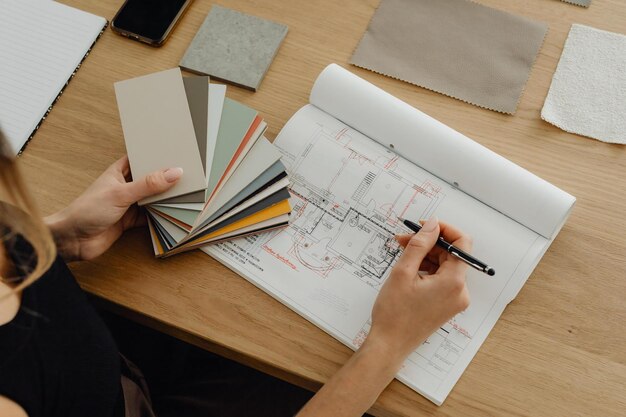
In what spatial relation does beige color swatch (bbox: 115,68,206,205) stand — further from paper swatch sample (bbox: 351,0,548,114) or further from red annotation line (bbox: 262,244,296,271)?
paper swatch sample (bbox: 351,0,548,114)

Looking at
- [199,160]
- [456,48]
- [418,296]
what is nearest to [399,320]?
[418,296]

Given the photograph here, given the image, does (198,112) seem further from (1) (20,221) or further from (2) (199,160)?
(1) (20,221)

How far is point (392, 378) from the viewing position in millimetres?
811

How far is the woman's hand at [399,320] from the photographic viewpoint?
0.80 m

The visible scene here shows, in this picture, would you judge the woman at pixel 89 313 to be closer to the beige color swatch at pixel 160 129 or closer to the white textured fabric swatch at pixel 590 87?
the beige color swatch at pixel 160 129

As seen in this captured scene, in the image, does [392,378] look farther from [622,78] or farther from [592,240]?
[622,78]

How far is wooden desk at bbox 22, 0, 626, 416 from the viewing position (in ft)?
2.68

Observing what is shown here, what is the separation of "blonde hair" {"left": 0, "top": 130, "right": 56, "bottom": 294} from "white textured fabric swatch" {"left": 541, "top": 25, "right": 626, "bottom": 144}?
0.75 m

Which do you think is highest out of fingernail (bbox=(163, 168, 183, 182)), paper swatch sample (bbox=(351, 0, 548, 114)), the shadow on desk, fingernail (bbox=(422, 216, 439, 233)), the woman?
paper swatch sample (bbox=(351, 0, 548, 114))

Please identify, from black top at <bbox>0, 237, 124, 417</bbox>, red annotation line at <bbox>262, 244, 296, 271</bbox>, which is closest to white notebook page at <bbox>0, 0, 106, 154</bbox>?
black top at <bbox>0, 237, 124, 417</bbox>

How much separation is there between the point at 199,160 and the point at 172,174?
0.05 metres

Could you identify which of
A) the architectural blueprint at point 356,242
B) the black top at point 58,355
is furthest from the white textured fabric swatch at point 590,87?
the black top at point 58,355

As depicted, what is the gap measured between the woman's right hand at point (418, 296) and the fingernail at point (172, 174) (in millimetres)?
332

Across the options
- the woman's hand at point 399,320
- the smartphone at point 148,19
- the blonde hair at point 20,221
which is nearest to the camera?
the blonde hair at point 20,221
